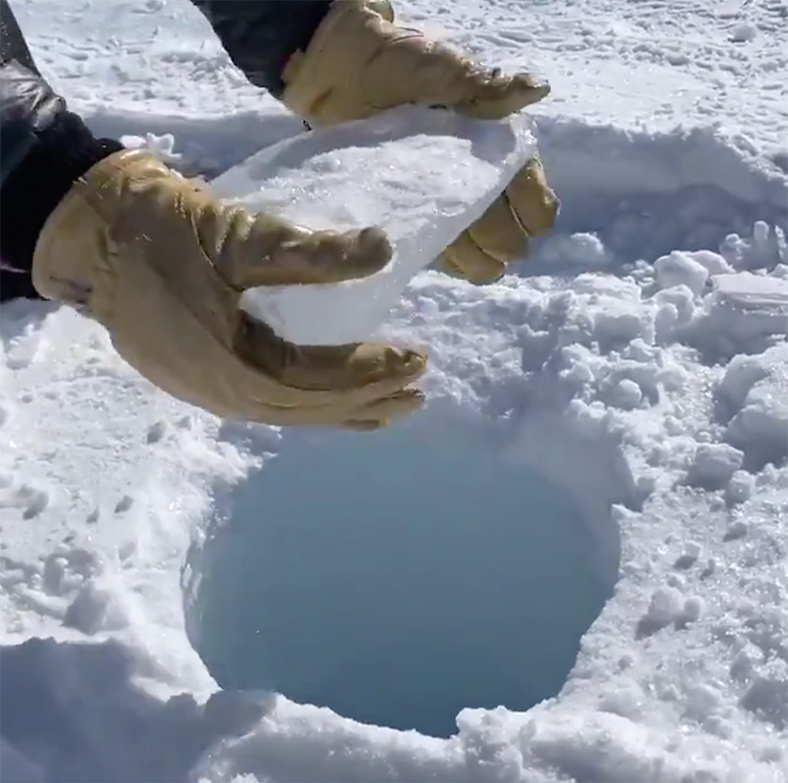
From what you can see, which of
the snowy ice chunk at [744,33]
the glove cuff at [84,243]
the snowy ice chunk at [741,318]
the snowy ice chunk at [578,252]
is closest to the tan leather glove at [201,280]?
the glove cuff at [84,243]

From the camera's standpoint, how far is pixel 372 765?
1.24 metres

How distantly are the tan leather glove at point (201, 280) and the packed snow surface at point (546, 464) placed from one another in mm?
351

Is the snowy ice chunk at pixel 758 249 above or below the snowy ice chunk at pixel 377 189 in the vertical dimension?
below

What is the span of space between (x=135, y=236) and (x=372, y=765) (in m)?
0.55

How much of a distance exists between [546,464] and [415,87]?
52 cm

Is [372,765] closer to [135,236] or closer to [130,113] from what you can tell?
[135,236]

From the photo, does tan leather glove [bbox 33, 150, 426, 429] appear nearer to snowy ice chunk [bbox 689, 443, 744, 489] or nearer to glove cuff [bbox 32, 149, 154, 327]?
glove cuff [bbox 32, 149, 154, 327]

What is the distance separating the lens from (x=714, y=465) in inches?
61.6

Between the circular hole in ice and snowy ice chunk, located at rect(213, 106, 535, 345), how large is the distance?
43 centimetres

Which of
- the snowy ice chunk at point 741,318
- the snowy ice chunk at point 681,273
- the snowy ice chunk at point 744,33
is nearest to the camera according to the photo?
the snowy ice chunk at point 741,318

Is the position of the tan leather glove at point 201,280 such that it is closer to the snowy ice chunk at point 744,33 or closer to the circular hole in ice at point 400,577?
the circular hole in ice at point 400,577

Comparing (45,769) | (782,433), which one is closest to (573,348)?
(782,433)

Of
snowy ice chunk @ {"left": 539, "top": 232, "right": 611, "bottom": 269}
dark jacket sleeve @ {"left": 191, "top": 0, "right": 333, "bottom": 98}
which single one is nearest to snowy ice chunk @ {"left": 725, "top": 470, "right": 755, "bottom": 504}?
snowy ice chunk @ {"left": 539, "top": 232, "right": 611, "bottom": 269}

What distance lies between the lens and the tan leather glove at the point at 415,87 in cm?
137
